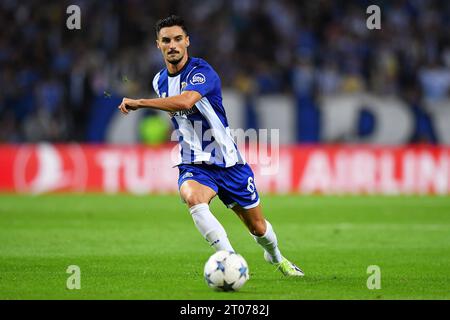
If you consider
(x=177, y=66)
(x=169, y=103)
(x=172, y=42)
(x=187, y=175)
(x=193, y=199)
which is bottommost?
(x=193, y=199)

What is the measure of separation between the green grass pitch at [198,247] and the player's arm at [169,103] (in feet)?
5.38

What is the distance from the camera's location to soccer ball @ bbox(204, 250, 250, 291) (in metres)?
7.84

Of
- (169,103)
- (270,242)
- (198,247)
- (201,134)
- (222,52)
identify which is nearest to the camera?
(169,103)

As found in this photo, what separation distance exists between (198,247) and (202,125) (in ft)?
12.1

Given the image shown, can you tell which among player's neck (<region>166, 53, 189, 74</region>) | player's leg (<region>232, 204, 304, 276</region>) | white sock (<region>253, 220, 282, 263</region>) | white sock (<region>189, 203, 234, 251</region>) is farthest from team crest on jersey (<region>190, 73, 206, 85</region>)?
white sock (<region>253, 220, 282, 263</region>)

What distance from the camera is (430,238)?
1305 centimetres

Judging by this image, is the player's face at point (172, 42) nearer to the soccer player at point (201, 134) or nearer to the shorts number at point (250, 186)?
the soccer player at point (201, 134)

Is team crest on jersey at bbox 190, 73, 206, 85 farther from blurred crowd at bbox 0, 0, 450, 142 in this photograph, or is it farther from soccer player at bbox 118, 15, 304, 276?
blurred crowd at bbox 0, 0, 450, 142

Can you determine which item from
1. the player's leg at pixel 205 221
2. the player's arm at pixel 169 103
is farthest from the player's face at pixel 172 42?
→ the player's leg at pixel 205 221

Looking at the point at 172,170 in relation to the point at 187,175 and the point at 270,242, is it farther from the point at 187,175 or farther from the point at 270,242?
the point at 187,175

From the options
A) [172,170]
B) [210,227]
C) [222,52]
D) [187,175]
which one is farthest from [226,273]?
[222,52]

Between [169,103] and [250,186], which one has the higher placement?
[169,103]

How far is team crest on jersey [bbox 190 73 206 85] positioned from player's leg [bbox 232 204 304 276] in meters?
1.34

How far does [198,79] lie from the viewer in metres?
8.59
